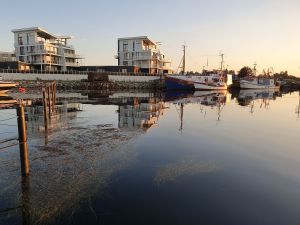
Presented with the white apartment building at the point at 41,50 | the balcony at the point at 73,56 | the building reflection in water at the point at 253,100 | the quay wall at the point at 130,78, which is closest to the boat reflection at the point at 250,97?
the building reflection in water at the point at 253,100

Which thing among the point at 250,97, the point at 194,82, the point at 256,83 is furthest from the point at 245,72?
the point at 250,97

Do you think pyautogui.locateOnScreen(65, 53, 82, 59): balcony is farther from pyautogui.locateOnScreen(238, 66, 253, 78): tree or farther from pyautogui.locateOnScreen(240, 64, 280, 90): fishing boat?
pyautogui.locateOnScreen(238, 66, 253, 78): tree

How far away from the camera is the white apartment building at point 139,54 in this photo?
92000mm

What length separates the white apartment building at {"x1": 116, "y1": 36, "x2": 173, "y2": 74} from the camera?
302 ft

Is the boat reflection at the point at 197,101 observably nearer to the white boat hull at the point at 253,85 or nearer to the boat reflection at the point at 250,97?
the boat reflection at the point at 250,97

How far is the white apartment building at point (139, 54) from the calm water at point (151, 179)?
7598 centimetres

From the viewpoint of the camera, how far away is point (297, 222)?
24.4 ft

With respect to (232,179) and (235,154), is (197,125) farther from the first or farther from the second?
(232,179)

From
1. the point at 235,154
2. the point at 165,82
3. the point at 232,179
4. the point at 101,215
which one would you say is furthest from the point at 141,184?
the point at 165,82

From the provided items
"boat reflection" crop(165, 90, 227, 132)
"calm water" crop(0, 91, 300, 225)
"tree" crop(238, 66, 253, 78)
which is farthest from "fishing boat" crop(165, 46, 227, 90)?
"calm water" crop(0, 91, 300, 225)

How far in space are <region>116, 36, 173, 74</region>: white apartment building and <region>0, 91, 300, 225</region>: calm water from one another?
76.0 m

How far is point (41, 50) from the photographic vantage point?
79750mm

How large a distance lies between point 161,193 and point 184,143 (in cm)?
719

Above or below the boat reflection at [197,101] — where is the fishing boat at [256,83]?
above
